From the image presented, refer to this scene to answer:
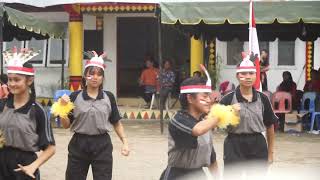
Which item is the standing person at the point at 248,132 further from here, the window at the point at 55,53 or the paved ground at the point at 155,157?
the window at the point at 55,53

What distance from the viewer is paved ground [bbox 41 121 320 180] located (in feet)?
28.5

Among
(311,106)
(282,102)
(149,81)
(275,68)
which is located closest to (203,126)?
(282,102)

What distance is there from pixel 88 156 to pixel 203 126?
169 cm

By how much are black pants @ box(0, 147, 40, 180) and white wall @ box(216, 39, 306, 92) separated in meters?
14.0

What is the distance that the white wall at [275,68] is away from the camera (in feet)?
59.5

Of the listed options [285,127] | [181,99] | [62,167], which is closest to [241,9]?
[285,127]

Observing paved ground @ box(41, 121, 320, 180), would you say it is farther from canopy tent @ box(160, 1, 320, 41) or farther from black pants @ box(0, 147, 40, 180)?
black pants @ box(0, 147, 40, 180)

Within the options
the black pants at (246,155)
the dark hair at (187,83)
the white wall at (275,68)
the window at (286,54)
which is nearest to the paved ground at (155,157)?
the black pants at (246,155)

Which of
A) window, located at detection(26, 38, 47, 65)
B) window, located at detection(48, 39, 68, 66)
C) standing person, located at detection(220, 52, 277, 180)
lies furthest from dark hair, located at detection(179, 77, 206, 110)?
window, located at detection(26, 38, 47, 65)

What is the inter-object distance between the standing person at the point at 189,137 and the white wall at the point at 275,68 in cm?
1379

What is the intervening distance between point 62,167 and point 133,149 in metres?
2.19

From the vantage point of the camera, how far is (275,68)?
18.5 metres

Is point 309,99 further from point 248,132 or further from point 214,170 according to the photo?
point 214,170

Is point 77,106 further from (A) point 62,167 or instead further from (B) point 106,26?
(B) point 106,26
